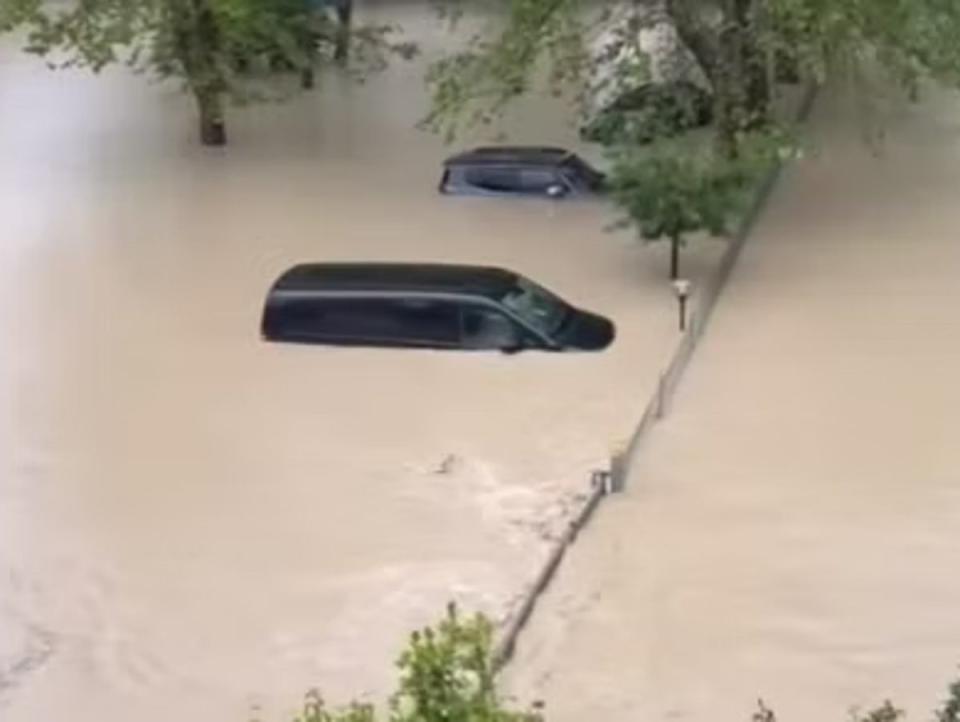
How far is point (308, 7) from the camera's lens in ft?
99.3

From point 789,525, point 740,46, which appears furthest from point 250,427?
point 740,46

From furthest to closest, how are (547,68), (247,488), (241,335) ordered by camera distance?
(547,68) → (241,335) → (247,488)

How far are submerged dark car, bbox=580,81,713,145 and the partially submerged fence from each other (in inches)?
52.2

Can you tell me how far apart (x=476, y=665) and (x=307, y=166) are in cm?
2178

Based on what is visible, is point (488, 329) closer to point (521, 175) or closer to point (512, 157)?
point (521, 175)

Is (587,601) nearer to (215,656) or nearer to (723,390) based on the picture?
(215,656)

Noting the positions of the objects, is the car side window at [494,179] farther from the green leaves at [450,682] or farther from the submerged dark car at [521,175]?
the green leaves at [450,682]

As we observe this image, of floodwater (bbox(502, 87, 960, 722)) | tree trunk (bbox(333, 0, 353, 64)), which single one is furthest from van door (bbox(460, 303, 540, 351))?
tree trunk (bbox(333, 0, 353, 64))

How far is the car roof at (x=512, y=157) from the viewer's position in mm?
25953

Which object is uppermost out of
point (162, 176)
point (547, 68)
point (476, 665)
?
point (476, 665)

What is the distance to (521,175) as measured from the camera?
84.5 ft

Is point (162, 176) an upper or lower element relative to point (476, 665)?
lower

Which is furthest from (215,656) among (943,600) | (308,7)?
(308,7)

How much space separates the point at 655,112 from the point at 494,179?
2.37m
